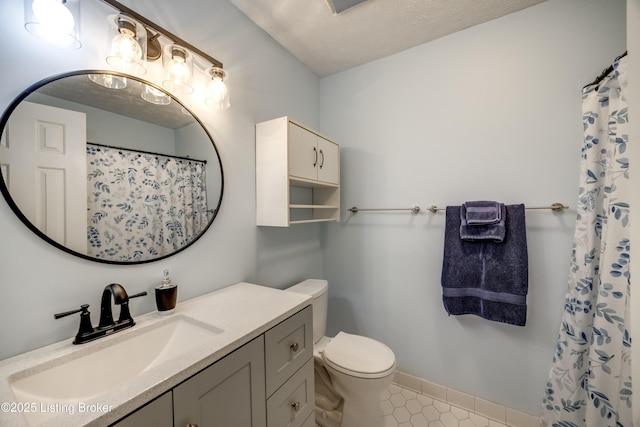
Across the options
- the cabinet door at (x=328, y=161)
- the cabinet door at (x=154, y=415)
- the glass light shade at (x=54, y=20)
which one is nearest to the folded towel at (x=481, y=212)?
the cabinet door at (x=328, y=161)

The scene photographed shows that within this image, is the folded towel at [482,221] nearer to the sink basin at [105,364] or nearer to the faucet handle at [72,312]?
the sink basin at [105,364]

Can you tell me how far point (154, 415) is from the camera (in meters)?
0.58

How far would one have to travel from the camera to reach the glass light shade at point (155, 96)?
1.03 metres

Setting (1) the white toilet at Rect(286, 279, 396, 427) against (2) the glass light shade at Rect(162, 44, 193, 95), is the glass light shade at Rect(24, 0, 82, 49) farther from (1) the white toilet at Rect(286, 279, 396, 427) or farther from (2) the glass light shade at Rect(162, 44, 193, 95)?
(1) the white toilet at Rect(286, 279, 396, 427)

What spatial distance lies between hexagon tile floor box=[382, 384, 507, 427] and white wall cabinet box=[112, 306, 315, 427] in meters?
0.77

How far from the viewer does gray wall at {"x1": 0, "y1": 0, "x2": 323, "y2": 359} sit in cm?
75

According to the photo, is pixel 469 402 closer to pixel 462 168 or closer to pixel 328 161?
pixel 462 168

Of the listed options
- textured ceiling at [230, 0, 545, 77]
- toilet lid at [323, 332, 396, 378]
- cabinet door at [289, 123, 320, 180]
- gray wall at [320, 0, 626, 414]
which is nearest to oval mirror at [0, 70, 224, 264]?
cabinet door at [289, 123, 320, 180]

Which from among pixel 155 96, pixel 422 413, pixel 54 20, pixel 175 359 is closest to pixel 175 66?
pixel 155 96

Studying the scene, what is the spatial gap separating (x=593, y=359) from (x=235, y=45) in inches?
96.1

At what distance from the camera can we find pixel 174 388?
0.63m

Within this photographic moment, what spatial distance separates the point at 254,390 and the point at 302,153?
1.22m

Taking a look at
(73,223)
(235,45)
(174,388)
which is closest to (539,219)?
(174,388)

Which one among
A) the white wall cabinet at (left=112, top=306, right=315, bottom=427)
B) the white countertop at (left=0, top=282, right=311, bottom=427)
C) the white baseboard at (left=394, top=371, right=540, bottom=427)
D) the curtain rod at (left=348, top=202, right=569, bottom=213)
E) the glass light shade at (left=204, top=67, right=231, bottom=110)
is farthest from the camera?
the white baseboard at (left=394, top=371, right=540, bottom=427)
